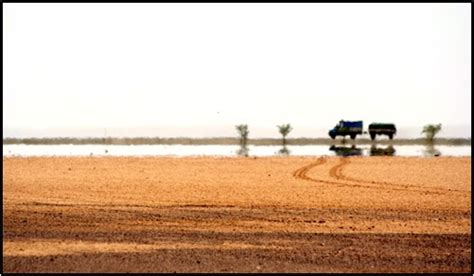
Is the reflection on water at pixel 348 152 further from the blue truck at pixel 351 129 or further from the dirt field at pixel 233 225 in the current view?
the blue truck at pixel 351 129

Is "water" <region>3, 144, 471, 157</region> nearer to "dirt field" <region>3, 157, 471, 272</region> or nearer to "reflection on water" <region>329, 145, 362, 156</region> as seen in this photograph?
"reflection on water" <region>329, 145, 362, 156</region>

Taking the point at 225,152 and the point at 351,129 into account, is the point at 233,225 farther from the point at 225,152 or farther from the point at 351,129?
the point at 351,129

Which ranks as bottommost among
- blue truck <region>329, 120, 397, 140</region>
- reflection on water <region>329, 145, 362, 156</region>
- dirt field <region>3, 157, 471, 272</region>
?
dirt field <region>3, 157, 471, 272</region>

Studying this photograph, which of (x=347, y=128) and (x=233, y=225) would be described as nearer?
(x=233, y=225)

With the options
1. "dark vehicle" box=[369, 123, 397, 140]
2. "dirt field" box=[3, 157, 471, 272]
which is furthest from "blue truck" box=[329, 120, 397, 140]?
"dirt field" box=[3, 157, 471, 272]

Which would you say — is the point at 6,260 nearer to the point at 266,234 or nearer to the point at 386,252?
the point at 266,234

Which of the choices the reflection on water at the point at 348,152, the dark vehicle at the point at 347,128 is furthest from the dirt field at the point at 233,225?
the dark vehicle at the point at 347,128

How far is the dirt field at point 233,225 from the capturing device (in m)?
8.45

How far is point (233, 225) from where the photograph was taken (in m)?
11.4

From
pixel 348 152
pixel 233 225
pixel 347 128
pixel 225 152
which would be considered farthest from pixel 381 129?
pixel 233 225

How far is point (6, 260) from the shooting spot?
8.38m

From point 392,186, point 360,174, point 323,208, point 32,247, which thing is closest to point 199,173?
point 360,174

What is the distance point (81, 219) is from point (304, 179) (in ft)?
41.1

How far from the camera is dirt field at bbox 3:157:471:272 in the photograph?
845cm
